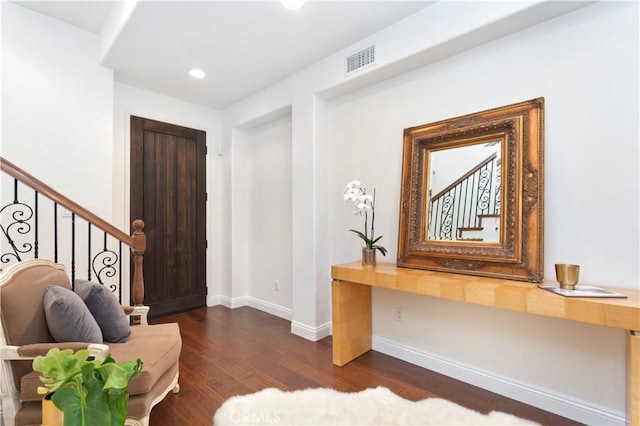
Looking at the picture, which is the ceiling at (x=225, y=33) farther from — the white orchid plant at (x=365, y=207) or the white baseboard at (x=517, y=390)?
the white baseboard at (x=517, y=390)

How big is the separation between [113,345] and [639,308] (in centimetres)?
281

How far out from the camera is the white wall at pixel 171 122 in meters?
3.50

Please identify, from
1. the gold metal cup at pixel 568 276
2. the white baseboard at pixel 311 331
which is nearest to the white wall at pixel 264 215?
the white baseboard at pixel 311 331

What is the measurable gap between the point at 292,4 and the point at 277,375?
2816 mm

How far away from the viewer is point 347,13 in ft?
7.79

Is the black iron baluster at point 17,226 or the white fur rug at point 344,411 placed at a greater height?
the black iron baluster at point 17,226

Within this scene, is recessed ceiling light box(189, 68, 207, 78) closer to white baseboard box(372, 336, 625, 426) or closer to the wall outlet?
the wall outlet

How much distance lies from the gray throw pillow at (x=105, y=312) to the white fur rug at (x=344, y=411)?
2.63 ft

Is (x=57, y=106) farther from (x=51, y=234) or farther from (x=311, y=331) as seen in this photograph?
(x=311, y=331)

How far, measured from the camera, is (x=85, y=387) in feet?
2.95

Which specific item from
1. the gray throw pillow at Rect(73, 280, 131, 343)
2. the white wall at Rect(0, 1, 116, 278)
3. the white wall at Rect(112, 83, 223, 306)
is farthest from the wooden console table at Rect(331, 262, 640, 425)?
the white wall at Rect(112, 83, 223, 306)

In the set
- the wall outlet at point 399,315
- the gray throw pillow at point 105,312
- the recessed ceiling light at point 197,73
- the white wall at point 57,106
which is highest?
the recessed ceiling light at point 197,73

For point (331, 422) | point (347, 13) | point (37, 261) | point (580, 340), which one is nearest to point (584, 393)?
point (580, 340)

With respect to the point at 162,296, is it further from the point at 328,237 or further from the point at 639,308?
the point at 639,308
